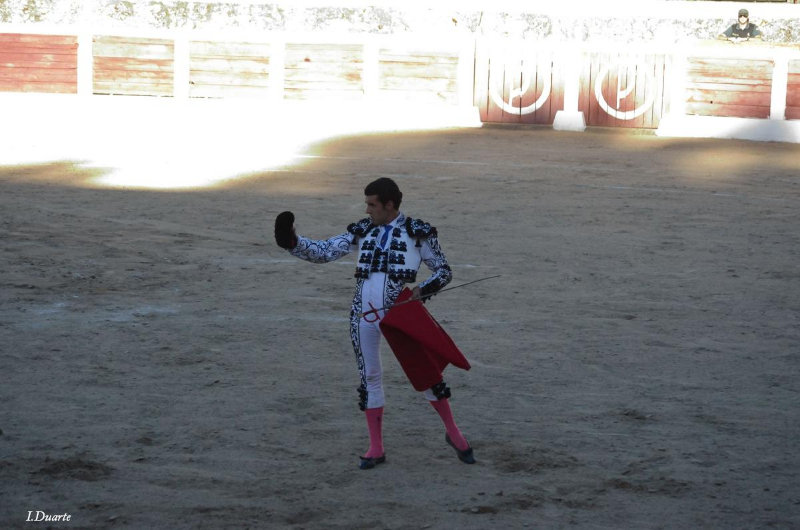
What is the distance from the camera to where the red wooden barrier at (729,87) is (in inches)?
596

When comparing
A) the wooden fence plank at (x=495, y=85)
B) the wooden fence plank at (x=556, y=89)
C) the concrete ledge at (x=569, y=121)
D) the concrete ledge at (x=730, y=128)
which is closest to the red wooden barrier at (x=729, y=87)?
the concrete ledge at (x=730, y=128)

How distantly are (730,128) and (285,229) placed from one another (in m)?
12.6

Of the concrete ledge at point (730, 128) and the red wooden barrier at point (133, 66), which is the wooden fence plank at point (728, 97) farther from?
the red wooden barrier at point (133, 66)

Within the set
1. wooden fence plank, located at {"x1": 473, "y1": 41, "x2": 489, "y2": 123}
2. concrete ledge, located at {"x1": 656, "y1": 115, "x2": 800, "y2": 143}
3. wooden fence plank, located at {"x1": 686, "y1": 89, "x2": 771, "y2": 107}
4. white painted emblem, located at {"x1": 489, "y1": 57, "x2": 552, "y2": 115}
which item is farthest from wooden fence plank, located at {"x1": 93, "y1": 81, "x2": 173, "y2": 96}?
wooden fence plank, located at {"x1": 686, "y1": 89, "x2": 771, "y2": 107}

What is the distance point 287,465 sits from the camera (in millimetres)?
4027

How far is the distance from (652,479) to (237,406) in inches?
71.6

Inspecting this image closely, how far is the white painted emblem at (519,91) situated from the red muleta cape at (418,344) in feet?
41.7

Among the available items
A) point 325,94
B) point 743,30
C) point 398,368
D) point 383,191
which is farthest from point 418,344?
point 743,30

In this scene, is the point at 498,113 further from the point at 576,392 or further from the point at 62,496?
the point at 62,496

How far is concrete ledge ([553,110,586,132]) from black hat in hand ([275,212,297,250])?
12.6 metres

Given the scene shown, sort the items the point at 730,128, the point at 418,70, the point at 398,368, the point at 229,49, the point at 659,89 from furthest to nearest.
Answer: the point at 229,49
the point at 418,70
the point at 659,89
the point at 730,128
the point at 398,368

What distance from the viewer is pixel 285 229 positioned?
12.6 feet

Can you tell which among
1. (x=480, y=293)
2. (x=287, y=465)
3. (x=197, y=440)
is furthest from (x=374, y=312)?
(x=480, y=293)

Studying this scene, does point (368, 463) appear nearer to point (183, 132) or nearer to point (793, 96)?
point (183, 132)
